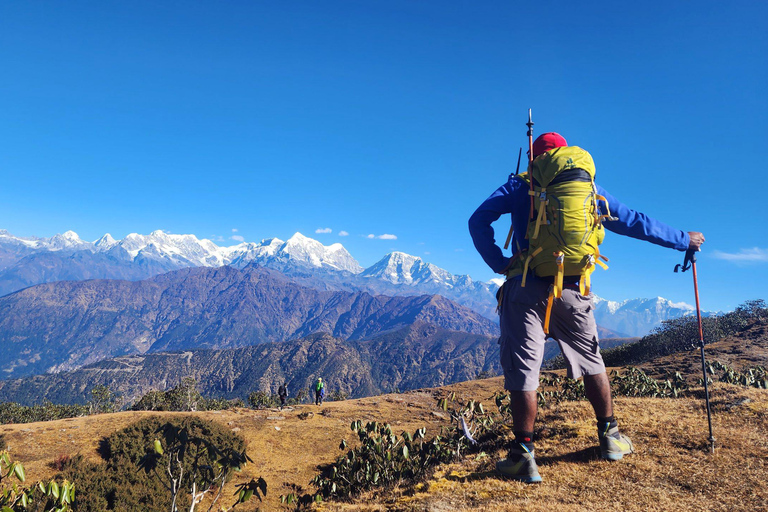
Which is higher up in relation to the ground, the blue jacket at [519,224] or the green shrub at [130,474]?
the blue jacket at [519,224]

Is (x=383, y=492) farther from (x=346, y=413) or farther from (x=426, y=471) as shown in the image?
(x=346, y=413)

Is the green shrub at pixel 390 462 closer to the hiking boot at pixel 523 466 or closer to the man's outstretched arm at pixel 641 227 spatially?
the hiking boot at pixel 523 466

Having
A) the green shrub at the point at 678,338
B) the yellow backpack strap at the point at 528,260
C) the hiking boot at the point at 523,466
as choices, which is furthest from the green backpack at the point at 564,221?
the green shrub at the point at 678,338

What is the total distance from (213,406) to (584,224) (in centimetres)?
6479

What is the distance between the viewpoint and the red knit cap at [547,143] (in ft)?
17.5

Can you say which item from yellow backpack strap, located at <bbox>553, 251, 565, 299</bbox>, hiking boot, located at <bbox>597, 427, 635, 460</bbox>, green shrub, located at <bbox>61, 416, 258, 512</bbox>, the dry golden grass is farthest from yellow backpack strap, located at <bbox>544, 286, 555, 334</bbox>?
green shrub, located at <bbox>61, 416, 258, 512</bbox>

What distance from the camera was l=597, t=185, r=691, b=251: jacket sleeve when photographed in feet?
17.4

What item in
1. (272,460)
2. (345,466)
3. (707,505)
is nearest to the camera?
(707,505)

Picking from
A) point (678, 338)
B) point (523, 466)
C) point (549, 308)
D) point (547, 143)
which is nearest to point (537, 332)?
point (549, 308)

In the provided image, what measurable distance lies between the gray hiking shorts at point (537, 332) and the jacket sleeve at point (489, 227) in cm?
33

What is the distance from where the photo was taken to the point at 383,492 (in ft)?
20.7

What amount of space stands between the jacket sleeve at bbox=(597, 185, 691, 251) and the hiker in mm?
13

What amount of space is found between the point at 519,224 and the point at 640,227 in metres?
1.62

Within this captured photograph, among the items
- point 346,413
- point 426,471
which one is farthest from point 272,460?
point 426,471
